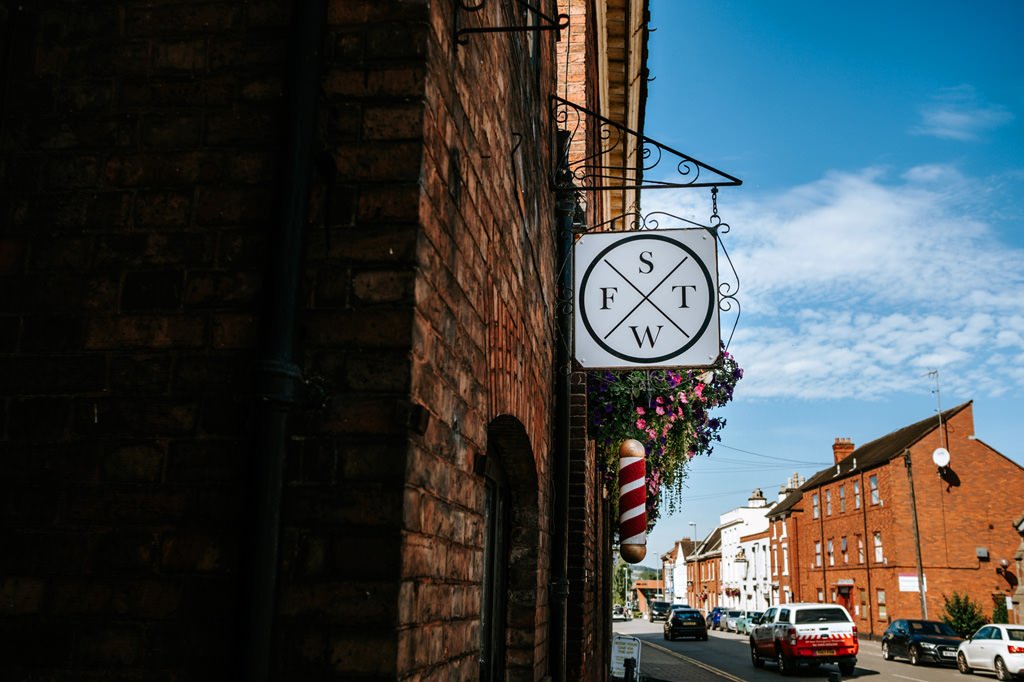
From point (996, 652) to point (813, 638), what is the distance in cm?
459

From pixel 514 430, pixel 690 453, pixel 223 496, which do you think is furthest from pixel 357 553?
pixel 690 453

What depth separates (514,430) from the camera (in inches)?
161

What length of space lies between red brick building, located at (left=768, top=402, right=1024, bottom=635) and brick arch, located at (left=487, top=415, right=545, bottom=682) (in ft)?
118

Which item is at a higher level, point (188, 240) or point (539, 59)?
point (539, 59)

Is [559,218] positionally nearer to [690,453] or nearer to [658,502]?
[690,453]

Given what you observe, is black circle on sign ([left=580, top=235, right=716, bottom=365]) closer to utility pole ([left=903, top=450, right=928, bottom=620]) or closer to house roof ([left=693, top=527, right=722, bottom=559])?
utility pole ([left=903, top=450, right=928, bottom=620])

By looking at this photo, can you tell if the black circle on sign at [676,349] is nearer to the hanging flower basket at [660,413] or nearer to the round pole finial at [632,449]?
the hanging flower basket at [660,413]

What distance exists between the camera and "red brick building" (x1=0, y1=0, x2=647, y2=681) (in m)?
2.07

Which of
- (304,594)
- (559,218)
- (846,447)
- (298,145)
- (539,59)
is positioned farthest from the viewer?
(846,447)

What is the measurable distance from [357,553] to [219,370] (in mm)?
591

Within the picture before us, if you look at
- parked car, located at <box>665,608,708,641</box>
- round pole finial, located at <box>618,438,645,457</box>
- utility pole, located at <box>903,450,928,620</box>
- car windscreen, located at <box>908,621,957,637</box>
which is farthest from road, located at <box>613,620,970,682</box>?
round pole finial, located at <box>618,438,645,457</box>

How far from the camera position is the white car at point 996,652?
21.1m

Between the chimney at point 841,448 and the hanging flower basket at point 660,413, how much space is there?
1769 inches

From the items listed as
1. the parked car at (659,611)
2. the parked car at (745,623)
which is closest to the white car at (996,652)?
the parked car at (745,623)
